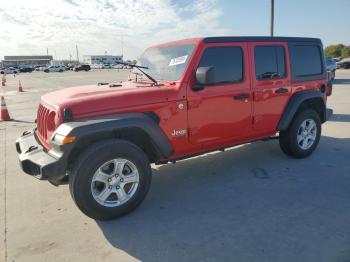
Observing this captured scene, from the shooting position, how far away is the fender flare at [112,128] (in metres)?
3.33

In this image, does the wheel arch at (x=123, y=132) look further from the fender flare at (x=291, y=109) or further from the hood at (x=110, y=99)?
the fender flare at (x=291, y=109)

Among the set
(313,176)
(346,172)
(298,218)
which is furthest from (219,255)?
(346,172)

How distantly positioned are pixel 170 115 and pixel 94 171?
3.69 ft

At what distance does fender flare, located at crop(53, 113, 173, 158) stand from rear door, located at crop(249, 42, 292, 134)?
1.64m

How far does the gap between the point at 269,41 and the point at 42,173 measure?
3.63 metres

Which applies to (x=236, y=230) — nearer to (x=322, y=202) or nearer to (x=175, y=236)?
(x=175, y=236)

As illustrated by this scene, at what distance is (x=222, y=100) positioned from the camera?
4406 mm

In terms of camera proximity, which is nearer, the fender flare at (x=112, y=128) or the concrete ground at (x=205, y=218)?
the concrete ground at (x=205, y=218)

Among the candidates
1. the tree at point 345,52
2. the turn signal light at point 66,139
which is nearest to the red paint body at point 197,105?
the turn signal light at point 66,139

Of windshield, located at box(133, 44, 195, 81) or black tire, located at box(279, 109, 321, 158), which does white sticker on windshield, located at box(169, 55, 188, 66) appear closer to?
windshield, located at box(133, 44, 195, 81)

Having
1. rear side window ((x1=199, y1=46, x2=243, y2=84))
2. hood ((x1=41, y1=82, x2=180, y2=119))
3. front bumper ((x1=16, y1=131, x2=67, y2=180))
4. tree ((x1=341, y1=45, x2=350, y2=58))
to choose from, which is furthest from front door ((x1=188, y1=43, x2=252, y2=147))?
tree ((x1=341, y1=45, x2=350, y2=58))

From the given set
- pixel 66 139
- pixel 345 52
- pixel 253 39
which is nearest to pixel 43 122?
pixel 66 139

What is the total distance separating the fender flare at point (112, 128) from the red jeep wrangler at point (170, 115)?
0.03 feet

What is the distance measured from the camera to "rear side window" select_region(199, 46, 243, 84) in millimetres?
4289
